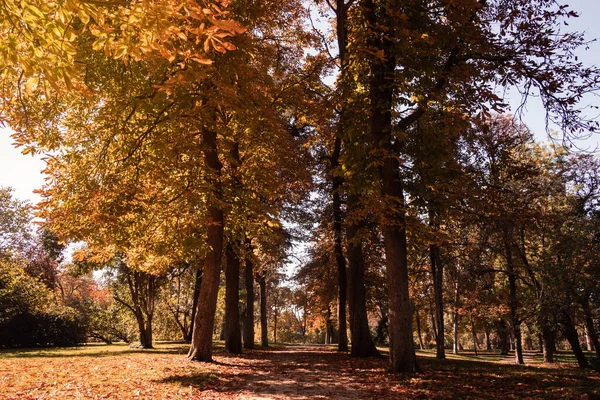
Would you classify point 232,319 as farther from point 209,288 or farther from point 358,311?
point 358,311

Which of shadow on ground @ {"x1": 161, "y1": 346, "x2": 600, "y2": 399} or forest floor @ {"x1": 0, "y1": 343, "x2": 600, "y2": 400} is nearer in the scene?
forest floor @ {"x1": 0, "y1": 343, "x2": 600, "y2": 400}

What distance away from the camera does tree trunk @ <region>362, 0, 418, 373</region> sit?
959cm

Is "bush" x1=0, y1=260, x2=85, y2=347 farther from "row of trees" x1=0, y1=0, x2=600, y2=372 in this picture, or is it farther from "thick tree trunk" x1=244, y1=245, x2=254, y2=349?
"row of trees" x1=0, y1=0, x2=600, y2=372

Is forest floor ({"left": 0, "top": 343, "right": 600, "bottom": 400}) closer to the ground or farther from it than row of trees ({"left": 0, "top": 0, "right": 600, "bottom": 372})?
closer to the ground

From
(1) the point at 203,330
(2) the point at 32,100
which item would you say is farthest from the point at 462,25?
(1) the point at 203,330

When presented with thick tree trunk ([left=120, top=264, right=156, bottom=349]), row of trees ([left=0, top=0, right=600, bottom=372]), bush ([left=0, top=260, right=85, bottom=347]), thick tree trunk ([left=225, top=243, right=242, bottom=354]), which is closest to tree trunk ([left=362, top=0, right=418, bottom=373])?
row of trees ([left=0, top=0, right=600, bottom=372])

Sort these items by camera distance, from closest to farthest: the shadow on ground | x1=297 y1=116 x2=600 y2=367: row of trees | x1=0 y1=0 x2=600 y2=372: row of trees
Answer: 1. the shadow on ground
2. x1=0 y1=0 x2=600 y2=372: row of trees
3. x1=297 y1=116 x2=600 y2=367: row of trees

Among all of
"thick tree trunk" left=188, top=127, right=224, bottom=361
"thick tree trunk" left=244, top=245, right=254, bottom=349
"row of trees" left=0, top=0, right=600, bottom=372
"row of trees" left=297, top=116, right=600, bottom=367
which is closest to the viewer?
"row of trees" left=0, top=0, right=600, bottom=372

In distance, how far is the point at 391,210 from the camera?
9500 millimetres

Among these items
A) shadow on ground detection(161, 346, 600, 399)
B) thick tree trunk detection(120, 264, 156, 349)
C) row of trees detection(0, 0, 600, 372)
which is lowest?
shadow on ground detection(161, 346, 600, 399)

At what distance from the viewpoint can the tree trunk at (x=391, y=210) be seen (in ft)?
31.5

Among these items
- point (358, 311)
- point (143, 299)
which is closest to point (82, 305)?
point (143, 299)

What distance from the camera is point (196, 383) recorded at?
27.5ft

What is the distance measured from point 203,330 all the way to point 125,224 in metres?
4.11
